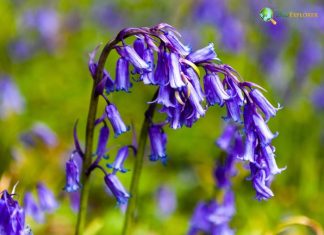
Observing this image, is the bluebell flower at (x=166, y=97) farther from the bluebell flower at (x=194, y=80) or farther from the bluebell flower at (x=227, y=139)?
the bluebell flower at (x=227, y=139)

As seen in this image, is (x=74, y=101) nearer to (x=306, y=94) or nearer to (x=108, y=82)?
(x=306, y=94)

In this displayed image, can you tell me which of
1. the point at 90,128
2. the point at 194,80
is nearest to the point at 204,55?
the point at 194,80

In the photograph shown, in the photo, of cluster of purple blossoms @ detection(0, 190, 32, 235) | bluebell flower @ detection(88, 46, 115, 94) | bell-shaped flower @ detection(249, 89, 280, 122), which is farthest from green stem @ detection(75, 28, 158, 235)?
bell-shaped flower @ detection(249, 89, 280, 122)

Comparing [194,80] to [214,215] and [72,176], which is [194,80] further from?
[214,215]

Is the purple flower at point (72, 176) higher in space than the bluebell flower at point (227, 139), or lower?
lower

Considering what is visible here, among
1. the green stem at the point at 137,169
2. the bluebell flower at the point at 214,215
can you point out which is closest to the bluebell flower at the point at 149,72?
the green stem at the point at 137,169
